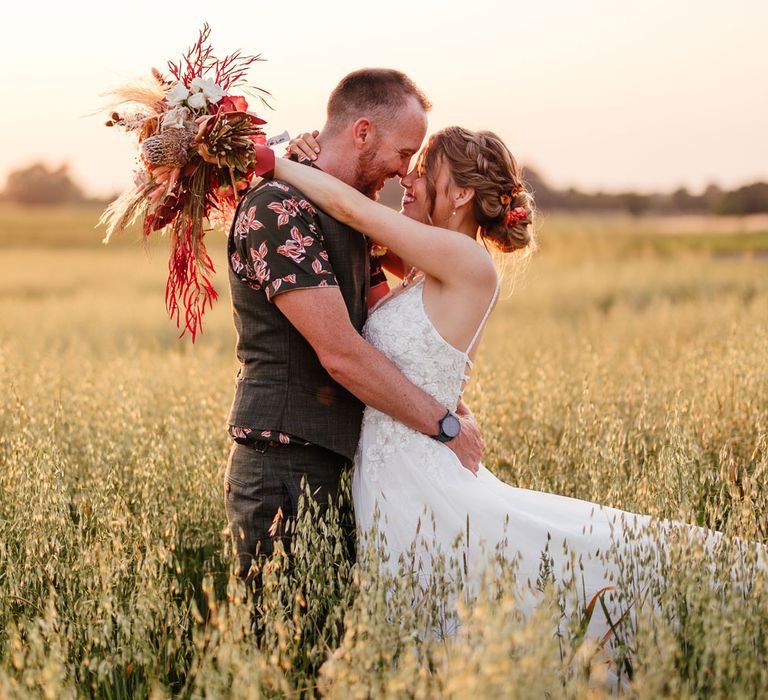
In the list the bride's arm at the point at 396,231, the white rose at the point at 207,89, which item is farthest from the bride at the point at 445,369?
the white rose at the point at 207,89

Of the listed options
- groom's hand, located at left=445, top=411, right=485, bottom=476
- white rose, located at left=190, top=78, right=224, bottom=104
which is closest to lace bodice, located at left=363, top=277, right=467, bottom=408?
groom's hand, located at left=445, top=411, right=485, bottom=476

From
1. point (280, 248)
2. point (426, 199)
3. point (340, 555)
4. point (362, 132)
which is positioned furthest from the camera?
point (426, 199)

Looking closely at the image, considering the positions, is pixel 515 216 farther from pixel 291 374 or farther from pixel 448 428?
pixel 291 374

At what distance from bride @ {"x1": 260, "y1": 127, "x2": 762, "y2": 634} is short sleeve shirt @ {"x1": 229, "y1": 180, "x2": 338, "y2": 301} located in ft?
0.32

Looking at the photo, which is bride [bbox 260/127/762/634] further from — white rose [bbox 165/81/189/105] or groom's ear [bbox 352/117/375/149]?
white rose [bbox 165/81/189/105]

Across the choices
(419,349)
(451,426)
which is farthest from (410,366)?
(451,426)

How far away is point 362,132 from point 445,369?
0.92 m

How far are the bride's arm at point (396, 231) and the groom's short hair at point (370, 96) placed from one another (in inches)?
11.8

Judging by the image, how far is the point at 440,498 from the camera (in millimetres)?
3145

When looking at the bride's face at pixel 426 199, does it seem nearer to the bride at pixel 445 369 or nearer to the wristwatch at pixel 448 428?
the bride at pixel 445 369

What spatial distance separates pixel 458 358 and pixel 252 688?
1.72 m

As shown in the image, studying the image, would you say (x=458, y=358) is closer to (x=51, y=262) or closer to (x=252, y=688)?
(x=252, y=688)

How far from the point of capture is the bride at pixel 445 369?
10.1ft

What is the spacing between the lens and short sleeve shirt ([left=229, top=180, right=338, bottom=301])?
298 centimetres
